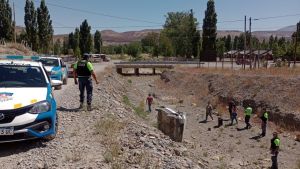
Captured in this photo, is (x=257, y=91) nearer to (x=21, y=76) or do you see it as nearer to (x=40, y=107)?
(x=21, y=76)

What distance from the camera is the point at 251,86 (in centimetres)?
3216

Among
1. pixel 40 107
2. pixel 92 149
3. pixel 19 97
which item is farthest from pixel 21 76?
pixel 92 149

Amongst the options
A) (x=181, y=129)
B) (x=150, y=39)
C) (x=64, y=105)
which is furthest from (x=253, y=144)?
(x=150, y=39)

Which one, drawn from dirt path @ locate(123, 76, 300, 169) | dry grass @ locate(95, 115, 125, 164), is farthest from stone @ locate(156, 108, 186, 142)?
dry grass @ locate(95, 115, 125, 164)

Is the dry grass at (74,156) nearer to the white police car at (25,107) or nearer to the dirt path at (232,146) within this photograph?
the white police car at (25,107)

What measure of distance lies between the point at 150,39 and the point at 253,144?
12804cm

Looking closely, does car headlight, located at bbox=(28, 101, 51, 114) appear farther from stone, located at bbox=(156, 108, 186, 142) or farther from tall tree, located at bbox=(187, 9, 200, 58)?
tall tree, located at bbox=(187, 9, 200, 58)

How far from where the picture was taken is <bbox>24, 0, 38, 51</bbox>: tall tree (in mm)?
63844

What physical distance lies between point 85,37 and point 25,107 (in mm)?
77226

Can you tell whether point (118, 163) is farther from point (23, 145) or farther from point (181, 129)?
point (181, 129)

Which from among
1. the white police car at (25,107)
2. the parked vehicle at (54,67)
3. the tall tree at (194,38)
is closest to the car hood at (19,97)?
the white police car at (25,107)

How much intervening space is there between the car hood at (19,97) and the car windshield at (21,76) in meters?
0.43

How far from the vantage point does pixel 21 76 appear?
8.25m

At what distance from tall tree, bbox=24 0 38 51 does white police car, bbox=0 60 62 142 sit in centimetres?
5865
